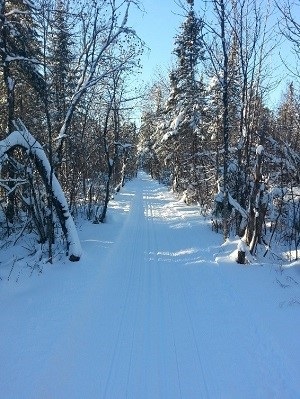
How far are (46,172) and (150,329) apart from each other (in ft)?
18.0

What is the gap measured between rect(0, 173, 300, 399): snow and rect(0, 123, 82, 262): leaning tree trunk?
21.0 inches

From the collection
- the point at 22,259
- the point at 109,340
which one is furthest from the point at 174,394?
the point at 22,259

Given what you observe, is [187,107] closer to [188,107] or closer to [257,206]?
[188,107]

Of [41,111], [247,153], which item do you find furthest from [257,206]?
[41,111]

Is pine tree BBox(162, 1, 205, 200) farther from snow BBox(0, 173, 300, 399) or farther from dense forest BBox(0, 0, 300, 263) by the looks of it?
snow BBox(0, 173, 300, 399)

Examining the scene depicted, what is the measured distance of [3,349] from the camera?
577 centimetres

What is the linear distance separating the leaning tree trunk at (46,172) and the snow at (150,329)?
0.53 metres

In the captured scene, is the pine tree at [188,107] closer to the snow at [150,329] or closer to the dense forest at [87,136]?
the dense forest at [87,136]

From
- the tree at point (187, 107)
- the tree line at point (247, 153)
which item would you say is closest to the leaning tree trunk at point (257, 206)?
the tree line at point (247, 153)

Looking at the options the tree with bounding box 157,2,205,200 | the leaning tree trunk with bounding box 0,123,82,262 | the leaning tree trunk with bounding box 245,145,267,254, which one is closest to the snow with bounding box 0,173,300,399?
the leaning tree trunk with bounding box 0,123,82,262

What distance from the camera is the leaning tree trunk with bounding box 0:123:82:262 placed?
9.52 m

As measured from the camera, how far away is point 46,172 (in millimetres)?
10328

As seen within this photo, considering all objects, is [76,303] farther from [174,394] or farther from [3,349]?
[174,394]

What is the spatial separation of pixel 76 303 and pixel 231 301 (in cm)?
321
